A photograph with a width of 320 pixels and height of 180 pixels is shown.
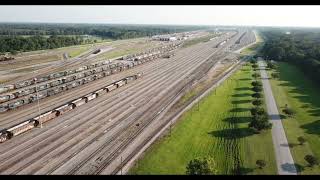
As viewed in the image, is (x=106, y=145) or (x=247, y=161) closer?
(x=247, y=161)

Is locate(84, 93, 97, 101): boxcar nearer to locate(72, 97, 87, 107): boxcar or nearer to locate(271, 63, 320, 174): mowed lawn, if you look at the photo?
locate(72, 97, 87, 107): boxcar

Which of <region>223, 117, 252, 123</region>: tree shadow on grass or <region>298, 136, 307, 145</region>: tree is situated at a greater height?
<region>298, 136, 307, 145</region>: tree

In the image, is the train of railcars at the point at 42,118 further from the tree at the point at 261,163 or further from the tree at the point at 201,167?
the tree at the point at 261,163

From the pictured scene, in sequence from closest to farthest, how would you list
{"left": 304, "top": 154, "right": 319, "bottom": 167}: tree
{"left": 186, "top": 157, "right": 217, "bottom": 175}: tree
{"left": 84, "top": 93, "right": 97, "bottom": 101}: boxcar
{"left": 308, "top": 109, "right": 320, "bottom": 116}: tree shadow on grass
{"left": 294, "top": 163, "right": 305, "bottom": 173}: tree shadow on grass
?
1. {"left": 186, "top": 157, "right": 217, "bottom": 175}: tree
2. {"left": 294, "top": 163, "right": 305, "bottom": 173}: tree shadow on grass
3. {"left": 304, "top": 154, "right": 319, "bottom": 167}: tree
4. {"left": 308, "top": 109, "right": 320, "bottom": 116}: tree shadow on grass
5. {"left": 84, "top": 93, "right": 97, "bottom": 101}: boxcar

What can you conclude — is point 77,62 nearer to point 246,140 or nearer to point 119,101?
point 119,101

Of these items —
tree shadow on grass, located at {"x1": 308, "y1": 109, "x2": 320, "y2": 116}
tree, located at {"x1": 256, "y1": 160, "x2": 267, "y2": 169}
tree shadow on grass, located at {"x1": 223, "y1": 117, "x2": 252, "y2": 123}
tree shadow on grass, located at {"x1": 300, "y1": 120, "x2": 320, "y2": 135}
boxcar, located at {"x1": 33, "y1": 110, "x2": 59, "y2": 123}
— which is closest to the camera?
tree, located at {"x1": 256, "y1": 160, "x2": 267, "y2": 169}

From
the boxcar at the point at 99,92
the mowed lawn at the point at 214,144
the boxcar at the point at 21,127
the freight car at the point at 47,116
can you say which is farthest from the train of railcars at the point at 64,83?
the mowed lawn at the point at 214,144

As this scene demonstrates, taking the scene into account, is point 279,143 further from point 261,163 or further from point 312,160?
point 261,163

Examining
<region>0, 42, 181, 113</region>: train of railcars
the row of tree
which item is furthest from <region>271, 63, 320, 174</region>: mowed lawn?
the row of tree

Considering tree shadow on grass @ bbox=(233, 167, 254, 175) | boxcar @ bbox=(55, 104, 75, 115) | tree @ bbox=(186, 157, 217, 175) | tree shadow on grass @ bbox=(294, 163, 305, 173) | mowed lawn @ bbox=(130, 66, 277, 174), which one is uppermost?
tree @ bbox=(186, 157, 217, 175)
